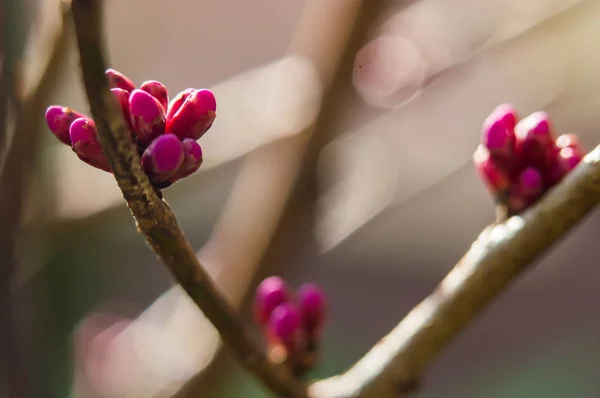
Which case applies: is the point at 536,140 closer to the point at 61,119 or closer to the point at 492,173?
the point at 492,173

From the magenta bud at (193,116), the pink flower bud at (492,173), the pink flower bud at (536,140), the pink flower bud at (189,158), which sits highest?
the magenta bud at (193,116)

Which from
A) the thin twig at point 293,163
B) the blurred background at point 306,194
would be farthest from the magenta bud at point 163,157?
the thin twig at point 293,163

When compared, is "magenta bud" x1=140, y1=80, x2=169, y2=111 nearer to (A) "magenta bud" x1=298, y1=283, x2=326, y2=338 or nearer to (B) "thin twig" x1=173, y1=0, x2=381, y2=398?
(A) "magenta bud" x1=298, y1=283, x2=326, y2=338

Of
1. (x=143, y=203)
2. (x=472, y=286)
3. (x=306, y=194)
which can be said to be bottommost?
(x=306, y=194)

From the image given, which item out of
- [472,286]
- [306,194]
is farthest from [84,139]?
[306,194]

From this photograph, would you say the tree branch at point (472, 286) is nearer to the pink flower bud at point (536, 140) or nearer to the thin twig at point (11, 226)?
the pink flower bud at point (536, 140)

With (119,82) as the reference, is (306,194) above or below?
below

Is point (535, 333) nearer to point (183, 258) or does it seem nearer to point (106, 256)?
point (106, 256)

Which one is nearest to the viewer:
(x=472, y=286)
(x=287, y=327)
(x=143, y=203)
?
(x=143, y=203)
